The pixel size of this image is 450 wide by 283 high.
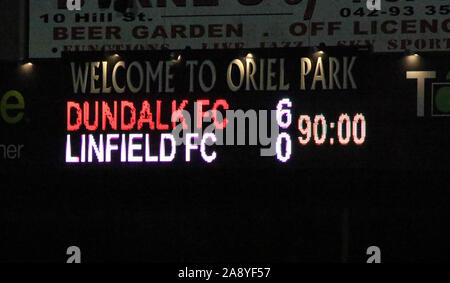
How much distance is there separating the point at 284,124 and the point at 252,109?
60cm

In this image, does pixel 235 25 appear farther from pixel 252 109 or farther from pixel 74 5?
pixel 74 5

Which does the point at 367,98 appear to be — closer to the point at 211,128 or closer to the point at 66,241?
the point at 211,128

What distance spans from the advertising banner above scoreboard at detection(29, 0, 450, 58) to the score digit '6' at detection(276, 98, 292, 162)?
5.76 feet

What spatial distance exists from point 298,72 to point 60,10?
188 inches

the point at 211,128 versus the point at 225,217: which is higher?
the point at 211,128

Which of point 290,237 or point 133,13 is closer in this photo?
point 290,237

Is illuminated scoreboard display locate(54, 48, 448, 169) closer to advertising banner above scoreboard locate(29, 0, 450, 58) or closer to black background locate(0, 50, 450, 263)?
black background locate(0, 50, 450, 263)

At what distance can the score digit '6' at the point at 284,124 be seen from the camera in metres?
19.8

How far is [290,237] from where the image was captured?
20.0m

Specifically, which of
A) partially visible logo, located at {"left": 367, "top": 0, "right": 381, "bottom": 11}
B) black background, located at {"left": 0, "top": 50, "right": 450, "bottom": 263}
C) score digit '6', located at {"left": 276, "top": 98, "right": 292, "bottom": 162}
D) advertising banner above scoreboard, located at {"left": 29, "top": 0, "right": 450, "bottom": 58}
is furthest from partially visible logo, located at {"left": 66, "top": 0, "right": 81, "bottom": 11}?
partially visible logo, located at {"left": 367, "top": 0, "right": 381, "bottom": 11}

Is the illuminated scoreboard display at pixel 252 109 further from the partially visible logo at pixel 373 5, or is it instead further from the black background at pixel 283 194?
the partially visible logo at pixel 373 5

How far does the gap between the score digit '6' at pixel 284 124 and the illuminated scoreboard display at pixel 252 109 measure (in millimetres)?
17
